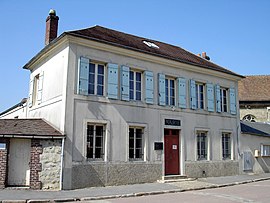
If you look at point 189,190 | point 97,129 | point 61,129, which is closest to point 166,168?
point 189,190

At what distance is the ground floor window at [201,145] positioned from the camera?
52.7 ft

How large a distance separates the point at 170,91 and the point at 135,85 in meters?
2.27

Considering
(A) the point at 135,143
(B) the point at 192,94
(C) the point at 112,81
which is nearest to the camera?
(C) the point at 112,81

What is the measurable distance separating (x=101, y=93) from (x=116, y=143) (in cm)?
226

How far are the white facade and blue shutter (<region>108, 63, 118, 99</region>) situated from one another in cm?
18

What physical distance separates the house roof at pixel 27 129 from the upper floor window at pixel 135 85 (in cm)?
392

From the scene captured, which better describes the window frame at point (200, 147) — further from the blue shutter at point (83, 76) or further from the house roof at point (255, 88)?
the house roof at point (255, 88)

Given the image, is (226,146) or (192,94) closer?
(192,94)

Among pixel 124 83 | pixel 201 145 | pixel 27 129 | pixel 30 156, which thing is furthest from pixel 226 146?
pixel 27 129

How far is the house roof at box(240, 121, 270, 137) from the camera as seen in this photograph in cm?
1918

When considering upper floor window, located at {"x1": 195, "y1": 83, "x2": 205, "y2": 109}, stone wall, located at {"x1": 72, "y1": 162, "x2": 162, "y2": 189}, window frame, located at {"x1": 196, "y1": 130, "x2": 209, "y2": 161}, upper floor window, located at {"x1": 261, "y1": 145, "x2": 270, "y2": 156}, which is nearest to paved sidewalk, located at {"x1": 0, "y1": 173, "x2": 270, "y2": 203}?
stone wall, located at {"x1": 72, "y1": 162, "x2": 162, "y2": 189}

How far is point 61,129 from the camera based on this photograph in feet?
38.7

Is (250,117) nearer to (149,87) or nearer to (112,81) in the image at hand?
(149,87)

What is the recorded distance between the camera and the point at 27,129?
1167 cm
